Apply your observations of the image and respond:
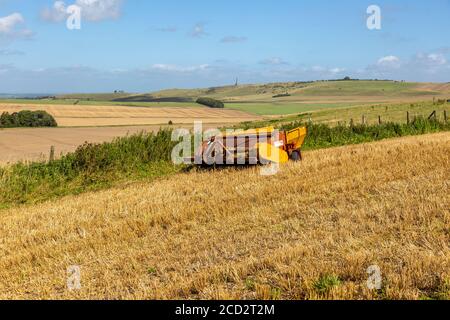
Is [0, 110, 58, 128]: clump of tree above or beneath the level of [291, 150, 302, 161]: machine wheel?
above

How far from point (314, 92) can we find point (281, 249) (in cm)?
14469

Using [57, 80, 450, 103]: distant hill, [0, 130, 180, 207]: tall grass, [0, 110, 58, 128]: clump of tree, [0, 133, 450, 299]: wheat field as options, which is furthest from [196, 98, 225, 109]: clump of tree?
[0, 133, 450, 299]: wheat field

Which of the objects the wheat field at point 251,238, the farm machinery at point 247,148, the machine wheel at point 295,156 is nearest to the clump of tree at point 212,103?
the machine wheel at point 295,156

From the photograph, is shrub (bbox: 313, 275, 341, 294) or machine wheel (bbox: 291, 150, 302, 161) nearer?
shrub (bbox: 313, 275, 341, 294)

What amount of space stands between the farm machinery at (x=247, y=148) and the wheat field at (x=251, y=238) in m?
1.79

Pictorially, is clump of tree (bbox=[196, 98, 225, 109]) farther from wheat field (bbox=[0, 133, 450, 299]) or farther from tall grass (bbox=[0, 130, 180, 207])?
wheat field (bbox=[0, 133, 450, 299])

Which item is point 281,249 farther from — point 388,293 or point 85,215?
point 85,215

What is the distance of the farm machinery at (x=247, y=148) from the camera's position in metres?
14.0

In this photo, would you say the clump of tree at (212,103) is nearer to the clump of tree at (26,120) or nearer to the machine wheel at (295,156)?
the clump of tree at (26,120)

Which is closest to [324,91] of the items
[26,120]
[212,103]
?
[212,103]

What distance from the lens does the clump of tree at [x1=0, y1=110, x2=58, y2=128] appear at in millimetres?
53938

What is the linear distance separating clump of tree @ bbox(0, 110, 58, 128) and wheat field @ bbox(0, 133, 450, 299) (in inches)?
1825

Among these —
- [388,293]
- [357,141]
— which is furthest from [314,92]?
[388,293]
